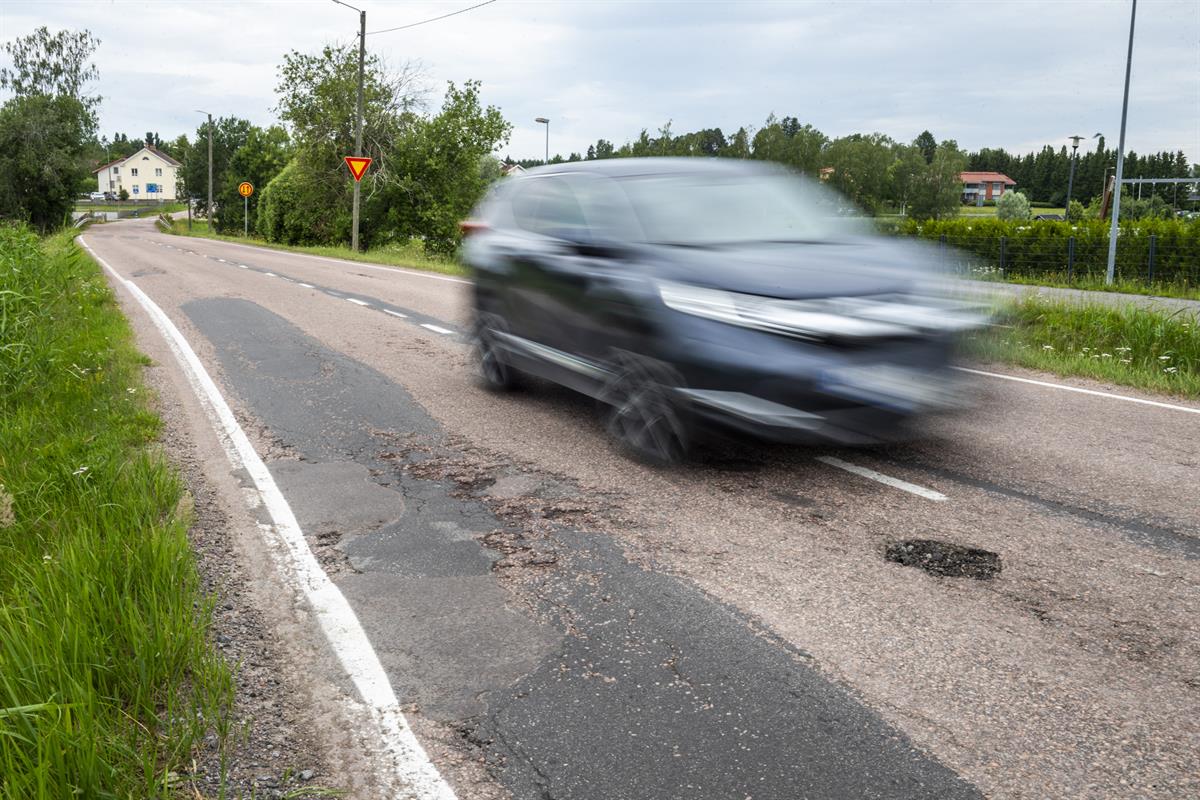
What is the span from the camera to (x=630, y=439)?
230 inches

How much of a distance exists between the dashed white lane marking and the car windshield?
1.37 metres

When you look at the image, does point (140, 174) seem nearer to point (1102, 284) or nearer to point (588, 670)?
point (1102, 284)

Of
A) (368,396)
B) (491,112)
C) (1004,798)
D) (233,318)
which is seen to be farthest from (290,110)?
(1004,798)

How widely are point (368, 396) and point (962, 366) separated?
4552 mm

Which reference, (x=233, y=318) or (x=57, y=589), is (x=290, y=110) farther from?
(x=57, y=589)

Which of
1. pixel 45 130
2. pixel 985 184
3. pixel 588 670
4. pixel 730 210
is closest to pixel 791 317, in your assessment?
pixel 730 210

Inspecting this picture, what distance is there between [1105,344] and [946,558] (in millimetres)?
7629

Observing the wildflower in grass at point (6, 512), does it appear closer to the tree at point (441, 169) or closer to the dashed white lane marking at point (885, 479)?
the dashed white lane marking at point (885, 479)

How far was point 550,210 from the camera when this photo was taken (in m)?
6.80

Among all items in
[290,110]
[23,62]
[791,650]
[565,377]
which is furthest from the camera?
[23,62]

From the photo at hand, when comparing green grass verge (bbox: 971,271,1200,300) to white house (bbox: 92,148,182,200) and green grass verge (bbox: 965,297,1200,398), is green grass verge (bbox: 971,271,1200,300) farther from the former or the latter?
white house (bbox: 92,148,182,200)

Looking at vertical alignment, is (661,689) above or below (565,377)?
below

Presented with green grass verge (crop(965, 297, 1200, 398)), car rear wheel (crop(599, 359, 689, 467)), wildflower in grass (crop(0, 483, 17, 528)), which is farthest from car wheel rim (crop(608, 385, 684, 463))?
green grass verge (crop(965, 297, 1200, 398))

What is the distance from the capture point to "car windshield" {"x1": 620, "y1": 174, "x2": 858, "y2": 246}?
5751 mm
